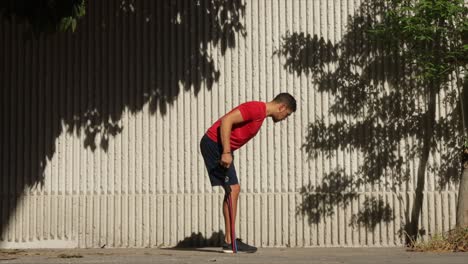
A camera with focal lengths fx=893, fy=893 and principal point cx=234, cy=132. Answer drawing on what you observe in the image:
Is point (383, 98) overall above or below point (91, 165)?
above

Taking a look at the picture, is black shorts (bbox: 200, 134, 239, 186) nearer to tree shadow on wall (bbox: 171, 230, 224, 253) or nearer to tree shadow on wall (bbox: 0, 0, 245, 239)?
tree shadow on wall (bbox: 171, 230, 224, 253)

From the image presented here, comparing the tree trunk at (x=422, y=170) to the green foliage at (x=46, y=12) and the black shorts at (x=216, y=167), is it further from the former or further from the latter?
the green foliage at (x=46, y=12)

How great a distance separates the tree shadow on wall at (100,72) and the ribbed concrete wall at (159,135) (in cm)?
1

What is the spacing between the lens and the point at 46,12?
8477mm

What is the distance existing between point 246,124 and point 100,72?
106 inches

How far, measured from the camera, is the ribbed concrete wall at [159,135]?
951 cm

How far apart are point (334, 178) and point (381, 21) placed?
1.75 meters

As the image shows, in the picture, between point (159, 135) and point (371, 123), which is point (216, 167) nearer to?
point (159, 135)

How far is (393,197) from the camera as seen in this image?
9.40 m

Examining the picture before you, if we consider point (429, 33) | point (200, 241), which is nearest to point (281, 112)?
point (429, 33)

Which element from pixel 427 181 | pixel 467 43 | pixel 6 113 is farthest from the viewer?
pixel 6 113

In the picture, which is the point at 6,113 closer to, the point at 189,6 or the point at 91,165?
the point at 91,165

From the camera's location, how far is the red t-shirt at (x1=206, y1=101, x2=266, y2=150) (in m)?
7.71

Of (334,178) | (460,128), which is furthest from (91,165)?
(460,128)
